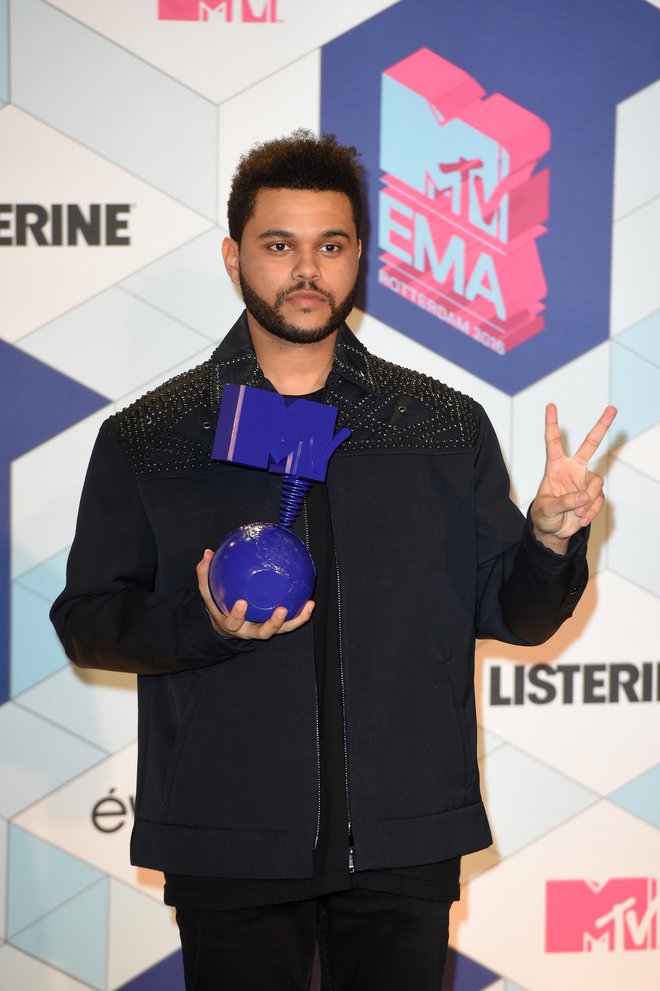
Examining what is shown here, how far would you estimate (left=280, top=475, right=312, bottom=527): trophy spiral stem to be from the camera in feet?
4.93

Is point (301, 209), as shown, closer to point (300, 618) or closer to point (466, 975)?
point (300, 618)

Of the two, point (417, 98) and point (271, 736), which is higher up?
point (417, 98)

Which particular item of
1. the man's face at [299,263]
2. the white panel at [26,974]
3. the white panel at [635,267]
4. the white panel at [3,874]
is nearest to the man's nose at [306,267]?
the man's face at [299,263]

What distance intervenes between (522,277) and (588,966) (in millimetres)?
1560

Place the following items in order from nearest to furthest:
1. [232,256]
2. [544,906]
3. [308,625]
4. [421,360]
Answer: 1. [308,625]
2. [232,256]
3. [421,360]
4. [544,906]

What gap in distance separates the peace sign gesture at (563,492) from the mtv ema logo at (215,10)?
1207 millimetres

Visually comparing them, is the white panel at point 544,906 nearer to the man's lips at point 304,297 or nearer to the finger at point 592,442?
the finger at point 592,442

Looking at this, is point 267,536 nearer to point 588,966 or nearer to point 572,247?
point 572,247

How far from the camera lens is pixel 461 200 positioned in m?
2.27

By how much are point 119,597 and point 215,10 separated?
130 cm

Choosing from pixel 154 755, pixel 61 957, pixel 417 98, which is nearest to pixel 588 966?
pixel 61 957

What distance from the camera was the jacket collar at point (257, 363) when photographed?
1.71 metres

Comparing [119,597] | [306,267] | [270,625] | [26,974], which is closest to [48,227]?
[306,267]

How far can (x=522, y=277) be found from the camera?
2295mm
